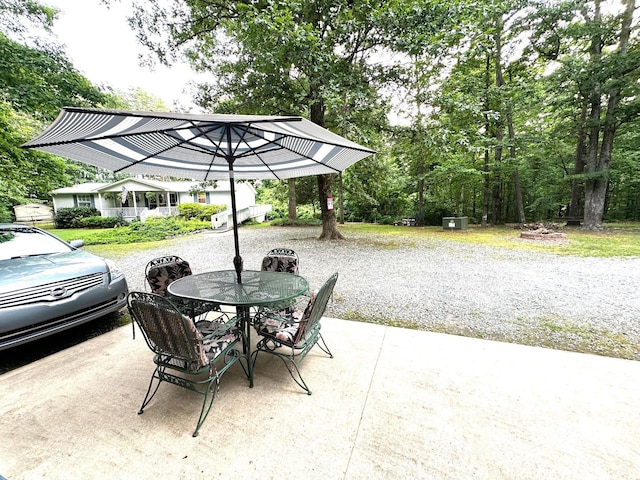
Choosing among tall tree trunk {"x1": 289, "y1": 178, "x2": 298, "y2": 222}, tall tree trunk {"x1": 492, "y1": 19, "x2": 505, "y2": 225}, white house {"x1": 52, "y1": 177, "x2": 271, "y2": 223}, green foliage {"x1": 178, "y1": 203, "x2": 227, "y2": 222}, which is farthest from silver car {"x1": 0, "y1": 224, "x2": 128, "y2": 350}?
green foliage {"x1": 178, "y1": 203, "x2": 227, "y2": 222}

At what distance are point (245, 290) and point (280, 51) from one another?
542cm

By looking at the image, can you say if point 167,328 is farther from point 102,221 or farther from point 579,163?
point 102,221

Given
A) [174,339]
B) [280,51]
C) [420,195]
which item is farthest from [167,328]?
[420,195]

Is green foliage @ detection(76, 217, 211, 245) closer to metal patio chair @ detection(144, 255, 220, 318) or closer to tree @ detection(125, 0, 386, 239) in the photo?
tree @ detection(125, 0, 386, 239)

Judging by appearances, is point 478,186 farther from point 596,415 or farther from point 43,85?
point 43,85

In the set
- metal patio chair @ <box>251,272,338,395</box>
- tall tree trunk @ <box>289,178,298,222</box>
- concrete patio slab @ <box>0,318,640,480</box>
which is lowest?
concrete patio slab @ <box>0,318,640,480</box>

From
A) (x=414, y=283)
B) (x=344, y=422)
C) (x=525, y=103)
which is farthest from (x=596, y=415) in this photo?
(x=525, y=103)

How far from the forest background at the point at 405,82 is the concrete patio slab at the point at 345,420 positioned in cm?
516

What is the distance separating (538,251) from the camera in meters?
7.59

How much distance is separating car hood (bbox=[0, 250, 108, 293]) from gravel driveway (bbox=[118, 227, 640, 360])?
1.78 m

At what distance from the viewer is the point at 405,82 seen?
25.6ft

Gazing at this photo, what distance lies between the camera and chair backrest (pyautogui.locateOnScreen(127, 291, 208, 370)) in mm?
1757

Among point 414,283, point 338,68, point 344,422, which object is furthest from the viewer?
point 338,68

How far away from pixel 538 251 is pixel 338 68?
7.65 metres
